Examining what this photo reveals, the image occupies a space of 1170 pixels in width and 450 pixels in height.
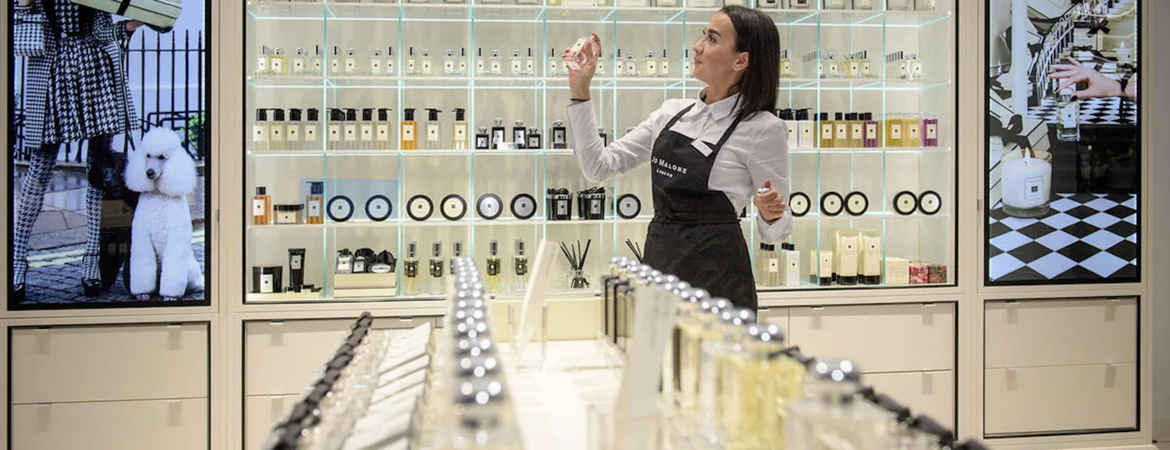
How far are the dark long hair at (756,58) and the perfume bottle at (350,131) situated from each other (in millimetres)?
2124

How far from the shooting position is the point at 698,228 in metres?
2.52

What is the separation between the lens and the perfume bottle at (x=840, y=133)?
434 cm

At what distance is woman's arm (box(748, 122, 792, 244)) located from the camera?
245cm

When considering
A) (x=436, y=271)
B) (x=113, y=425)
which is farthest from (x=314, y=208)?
(x=113, y=425)

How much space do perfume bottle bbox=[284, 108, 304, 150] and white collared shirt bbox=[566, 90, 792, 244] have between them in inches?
75.3

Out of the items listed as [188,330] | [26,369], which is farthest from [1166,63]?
[26,369]

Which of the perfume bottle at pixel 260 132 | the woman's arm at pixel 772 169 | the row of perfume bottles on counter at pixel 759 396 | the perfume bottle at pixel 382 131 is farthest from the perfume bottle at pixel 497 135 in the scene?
the row of perfume bottles on counter at pixel 759 396

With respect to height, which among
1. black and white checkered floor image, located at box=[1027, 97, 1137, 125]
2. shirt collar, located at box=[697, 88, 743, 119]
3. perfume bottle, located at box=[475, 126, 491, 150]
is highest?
black and white checkered floor image, located at box=[1027, 97, 1137, 125]

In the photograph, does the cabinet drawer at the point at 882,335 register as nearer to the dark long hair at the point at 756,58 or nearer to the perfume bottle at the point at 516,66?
the perfume bottle at the point at 516,66

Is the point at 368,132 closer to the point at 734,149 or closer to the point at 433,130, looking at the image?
the point at 433,130

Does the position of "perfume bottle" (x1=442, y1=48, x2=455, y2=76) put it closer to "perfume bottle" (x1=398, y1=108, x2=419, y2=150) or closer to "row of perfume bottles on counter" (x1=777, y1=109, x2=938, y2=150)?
"perfume bottle" (x1=398, y1=108, x2=419, y2=150)

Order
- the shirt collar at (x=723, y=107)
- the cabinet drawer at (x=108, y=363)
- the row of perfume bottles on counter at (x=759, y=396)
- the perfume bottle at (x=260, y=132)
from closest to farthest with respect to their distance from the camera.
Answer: the row of perfume bottles on counter at (x=759, y=396)
the shirt collar at (x=723, y=107)
the cabinet drawer at (x=108, y=363)
the perfume bottle at (x=260, y=132)

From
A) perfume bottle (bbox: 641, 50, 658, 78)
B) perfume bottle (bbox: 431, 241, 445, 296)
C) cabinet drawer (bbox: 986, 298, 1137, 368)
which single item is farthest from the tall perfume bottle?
cabinet drawer (bbox: 986, 298, 1137, 368)

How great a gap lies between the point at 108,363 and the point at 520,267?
170 centimetres
